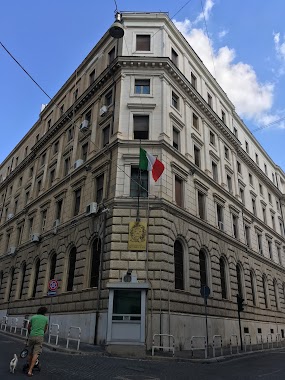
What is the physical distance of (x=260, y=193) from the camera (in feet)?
118

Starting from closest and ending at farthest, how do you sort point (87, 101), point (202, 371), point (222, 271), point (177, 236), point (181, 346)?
1. point (202, 371)
2. point (181, 346)
3. point (177, 236)
4. point (222, 271)
5. point (87, 101)

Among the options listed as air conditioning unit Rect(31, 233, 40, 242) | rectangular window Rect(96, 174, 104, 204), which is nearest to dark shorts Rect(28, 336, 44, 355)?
rectangular window Rect(96, 174, 104, 204)

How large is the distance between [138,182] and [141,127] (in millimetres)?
3949

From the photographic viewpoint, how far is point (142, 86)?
22.3m

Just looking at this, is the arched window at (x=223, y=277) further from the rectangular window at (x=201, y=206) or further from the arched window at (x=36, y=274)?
the arched window at (x=36, y=274)

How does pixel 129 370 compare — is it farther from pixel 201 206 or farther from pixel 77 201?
pixel 77 201

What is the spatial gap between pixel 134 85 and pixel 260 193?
67.2 feet

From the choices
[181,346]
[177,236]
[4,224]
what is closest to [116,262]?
[177,236]

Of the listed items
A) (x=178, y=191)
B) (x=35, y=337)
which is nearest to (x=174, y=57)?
(x=178, y=191)

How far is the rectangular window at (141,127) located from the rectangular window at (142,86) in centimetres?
196

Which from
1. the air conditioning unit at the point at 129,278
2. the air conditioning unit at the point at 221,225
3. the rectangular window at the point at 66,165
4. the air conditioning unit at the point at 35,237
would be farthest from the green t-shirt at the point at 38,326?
the rectangular window at the point at 66,165

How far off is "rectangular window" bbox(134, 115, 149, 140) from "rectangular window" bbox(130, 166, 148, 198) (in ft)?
7.56

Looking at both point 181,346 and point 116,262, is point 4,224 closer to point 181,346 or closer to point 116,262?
point 116,262

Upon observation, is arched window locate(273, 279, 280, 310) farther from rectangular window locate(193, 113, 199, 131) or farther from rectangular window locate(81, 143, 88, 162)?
rectangular window locate(81, 143, 88, 162)
